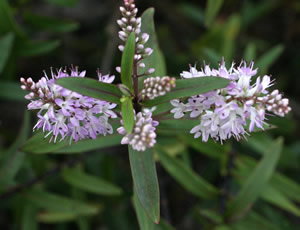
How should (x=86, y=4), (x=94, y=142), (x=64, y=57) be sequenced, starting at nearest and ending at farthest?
(x=94, y=142)
(x=64, y=57)
(x=86, y=4)

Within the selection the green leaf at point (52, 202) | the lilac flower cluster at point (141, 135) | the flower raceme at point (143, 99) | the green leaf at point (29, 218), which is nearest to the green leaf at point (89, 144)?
the flower raceme at point (143, 99)

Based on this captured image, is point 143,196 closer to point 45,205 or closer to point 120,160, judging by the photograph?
point 45,205

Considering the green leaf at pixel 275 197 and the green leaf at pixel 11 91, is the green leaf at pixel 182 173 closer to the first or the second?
the green leaf at pixel 275 197

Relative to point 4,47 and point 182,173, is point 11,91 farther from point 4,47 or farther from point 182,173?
point 182,173

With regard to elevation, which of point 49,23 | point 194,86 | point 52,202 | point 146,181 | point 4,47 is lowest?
point 146,181

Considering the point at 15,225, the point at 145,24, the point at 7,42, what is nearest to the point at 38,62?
the point at 7,42

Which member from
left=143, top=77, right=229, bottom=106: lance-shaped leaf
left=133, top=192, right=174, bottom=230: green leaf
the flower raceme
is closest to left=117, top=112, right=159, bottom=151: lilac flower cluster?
the flower raceme

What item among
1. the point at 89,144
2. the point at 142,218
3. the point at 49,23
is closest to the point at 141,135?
the point at 142,218
